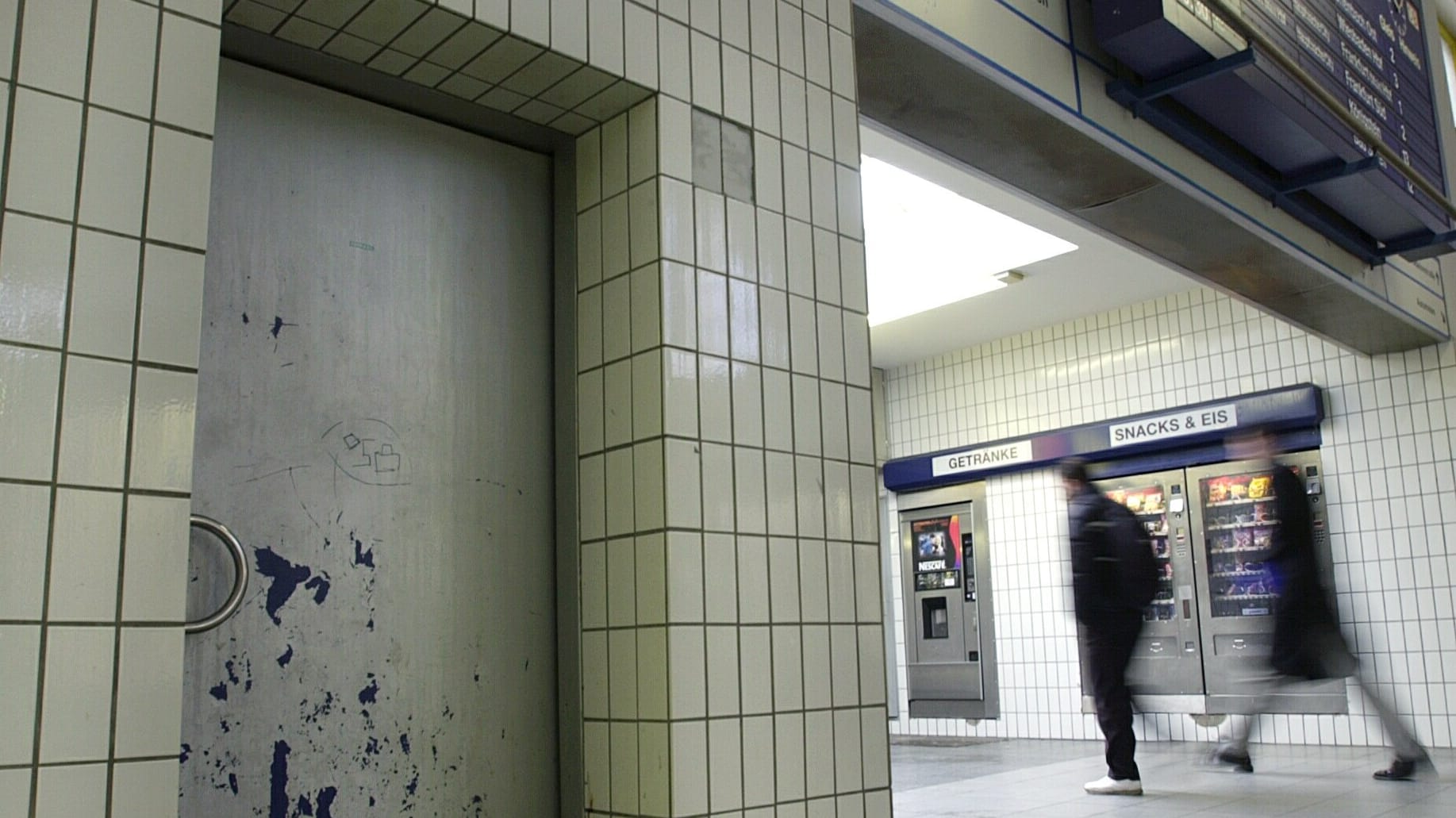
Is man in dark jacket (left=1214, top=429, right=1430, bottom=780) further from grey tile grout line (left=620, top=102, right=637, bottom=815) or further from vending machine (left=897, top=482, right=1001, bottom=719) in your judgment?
grey tile grout line (left=620, top=102, right=637, bottom=815)

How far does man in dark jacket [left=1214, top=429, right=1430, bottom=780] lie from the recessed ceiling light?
2.59 m

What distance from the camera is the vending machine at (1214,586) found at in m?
8.05

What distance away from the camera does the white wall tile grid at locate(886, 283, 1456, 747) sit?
739cm

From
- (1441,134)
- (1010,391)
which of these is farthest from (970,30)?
(1010,391)

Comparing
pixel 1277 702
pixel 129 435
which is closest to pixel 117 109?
pixel 129 435

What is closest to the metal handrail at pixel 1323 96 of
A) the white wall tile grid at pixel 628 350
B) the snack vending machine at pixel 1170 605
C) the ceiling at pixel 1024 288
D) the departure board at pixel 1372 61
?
the departure board at pixel 1372 61

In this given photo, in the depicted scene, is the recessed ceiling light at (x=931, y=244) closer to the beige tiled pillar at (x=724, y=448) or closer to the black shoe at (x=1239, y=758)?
the black shoe at (x=1239, y=758)

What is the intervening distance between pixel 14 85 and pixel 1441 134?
7344 mm

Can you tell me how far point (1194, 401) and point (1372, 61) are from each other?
3552mm

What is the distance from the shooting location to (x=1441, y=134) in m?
6.60

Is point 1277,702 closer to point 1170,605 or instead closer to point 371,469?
point 1170,605

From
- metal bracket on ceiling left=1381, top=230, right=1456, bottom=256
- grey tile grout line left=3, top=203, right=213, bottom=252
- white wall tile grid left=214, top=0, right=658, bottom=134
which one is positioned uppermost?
metal bracket on ceiling left=1381, top=230, right=1456, bottom=256

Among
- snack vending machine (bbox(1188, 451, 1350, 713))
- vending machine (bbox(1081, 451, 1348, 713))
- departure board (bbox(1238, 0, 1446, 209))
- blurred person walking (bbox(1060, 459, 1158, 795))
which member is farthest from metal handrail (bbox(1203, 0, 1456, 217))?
vending machine (bbox(1081, 451, 1348, 713))

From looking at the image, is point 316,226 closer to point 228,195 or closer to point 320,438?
point 228,195
